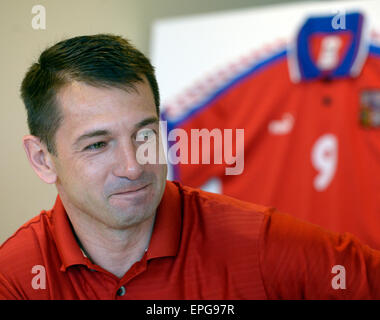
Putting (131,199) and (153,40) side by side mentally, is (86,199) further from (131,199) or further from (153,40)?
(153,40)

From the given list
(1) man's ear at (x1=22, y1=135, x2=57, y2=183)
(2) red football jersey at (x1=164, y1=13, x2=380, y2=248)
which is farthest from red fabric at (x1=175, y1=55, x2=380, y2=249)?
(1) man's ear at (x1=22, y1=135, x2=57, y2=183)

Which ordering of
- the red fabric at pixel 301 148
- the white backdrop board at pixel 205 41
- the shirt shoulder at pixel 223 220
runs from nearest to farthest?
the shirt shoulder at pixel 223 220
the red fabric at pixel 301 148
the white backdrop board at pixel 205 41

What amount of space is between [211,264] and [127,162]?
0.20 meters

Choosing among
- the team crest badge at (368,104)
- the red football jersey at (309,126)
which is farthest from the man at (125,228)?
the team crest badge at (368,104)

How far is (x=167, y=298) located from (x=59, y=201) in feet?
0.80

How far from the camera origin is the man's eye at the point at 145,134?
0.64 meters

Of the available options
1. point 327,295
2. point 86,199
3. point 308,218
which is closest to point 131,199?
point 86,199

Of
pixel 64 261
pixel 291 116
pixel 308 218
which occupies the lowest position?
pixel 308 218

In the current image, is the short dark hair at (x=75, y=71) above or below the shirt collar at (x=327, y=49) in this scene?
below

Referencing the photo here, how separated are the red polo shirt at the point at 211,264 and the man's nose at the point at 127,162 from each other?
14 centimetres

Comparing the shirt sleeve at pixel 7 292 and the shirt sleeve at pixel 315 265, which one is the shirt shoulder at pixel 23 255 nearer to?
the shirt sleeve at pixel 7 292

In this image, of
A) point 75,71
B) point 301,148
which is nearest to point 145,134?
point 75,71

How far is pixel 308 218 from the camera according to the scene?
1513mm
